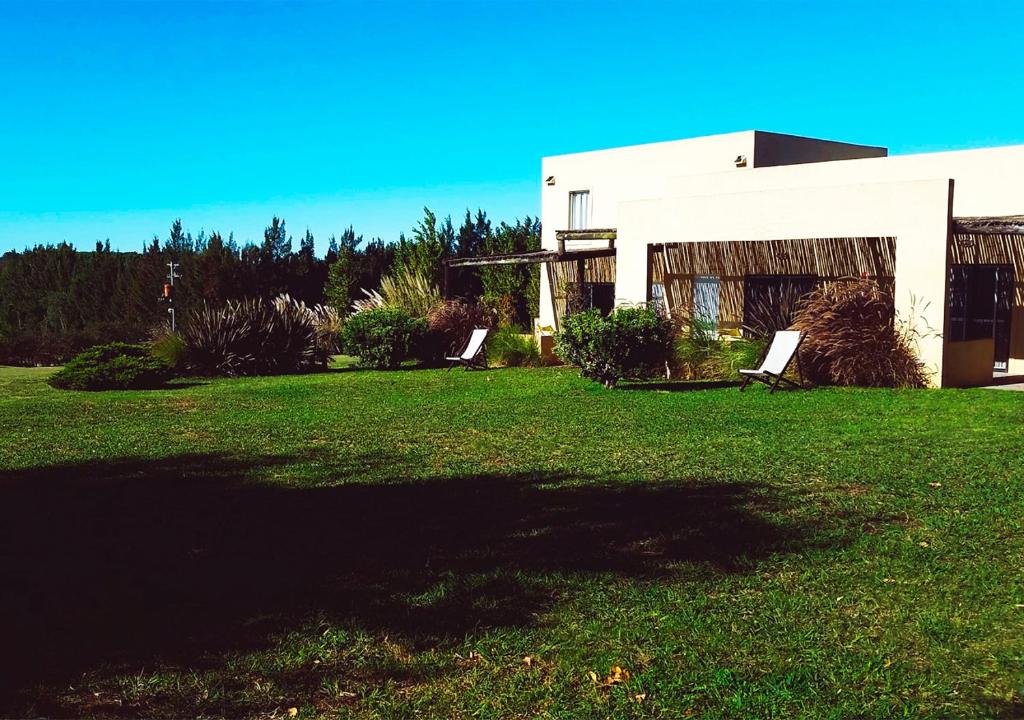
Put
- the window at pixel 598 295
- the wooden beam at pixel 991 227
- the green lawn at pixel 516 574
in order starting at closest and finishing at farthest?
1. the green lawn at pixel 516 574
2. the wooden beam at pixel 991 227
3. the window at pixel 598 295

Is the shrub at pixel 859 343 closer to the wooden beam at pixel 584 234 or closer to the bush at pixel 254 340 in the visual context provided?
the wooden beam at pixel 584 234

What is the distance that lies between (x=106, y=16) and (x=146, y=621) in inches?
581

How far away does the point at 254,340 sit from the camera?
18.6 meters

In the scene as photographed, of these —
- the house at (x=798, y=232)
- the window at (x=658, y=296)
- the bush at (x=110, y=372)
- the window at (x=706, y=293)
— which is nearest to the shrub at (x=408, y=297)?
the house at (x=798, y=232)

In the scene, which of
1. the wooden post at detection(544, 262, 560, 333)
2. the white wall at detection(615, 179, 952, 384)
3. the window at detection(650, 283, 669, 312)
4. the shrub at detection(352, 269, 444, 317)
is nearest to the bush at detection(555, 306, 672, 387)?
the window at detection(650, 283, 669, 312)

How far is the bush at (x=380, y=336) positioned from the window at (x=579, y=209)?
8.00 meters

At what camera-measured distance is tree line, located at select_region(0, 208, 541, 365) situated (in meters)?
28.8

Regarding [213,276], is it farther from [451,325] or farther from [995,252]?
[995,252]

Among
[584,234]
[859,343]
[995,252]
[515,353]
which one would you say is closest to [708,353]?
[859,343]

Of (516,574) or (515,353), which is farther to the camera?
(515,353)

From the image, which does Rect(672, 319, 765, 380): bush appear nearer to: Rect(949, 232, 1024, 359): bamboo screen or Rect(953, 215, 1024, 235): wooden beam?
Rect(953, 215, 1024, 235): wooden beam

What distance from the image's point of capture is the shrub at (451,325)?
68.3 ft

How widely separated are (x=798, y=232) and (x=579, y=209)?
11352 millimetres

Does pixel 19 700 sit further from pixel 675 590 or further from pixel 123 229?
pixel 123 229
